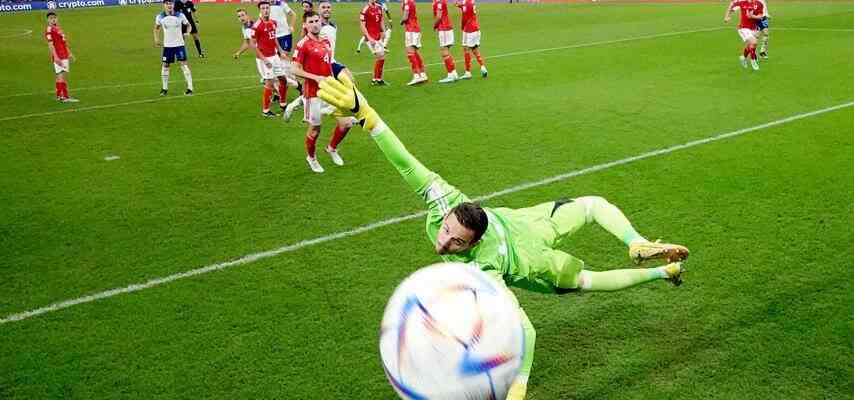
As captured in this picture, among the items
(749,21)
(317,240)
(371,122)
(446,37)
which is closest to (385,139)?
(371,122)

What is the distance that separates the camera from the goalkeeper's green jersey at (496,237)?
13.1ft

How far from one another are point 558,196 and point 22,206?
6.56 meters

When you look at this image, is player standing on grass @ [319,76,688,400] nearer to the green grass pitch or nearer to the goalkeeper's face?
the goalkeeper's face

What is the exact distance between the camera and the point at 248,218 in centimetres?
801

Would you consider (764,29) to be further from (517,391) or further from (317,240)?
(517,391)

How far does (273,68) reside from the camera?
13680mm

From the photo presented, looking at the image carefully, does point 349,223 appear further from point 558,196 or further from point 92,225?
point 92,225

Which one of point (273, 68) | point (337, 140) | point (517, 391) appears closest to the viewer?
point (517, 391)

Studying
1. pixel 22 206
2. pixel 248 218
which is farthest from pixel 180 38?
pixel 248 218

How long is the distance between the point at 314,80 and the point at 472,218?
670cm

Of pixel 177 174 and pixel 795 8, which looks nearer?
pixel 177 174

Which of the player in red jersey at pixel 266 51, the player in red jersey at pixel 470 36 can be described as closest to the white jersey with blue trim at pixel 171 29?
the player in red jersey at pixel 266 51

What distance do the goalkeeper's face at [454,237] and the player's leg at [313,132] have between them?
618cm

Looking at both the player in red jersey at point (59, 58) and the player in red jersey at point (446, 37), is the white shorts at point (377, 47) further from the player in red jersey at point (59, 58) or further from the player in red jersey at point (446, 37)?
the player in red jersey at point (59, 58)
